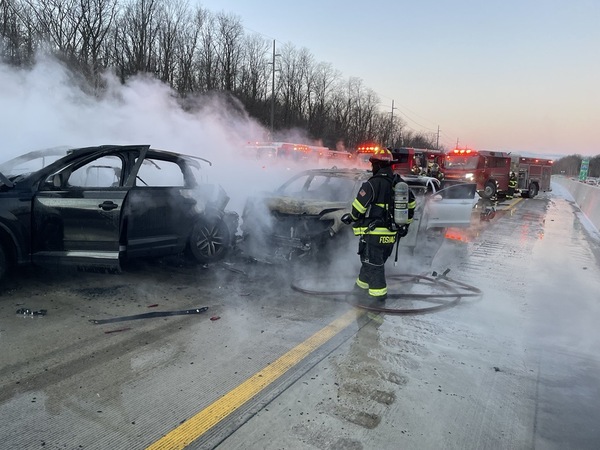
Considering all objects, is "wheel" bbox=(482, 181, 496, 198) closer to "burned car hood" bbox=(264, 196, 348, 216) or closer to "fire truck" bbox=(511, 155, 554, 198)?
"fire truck" bbox=(511, 155, 554, 198)

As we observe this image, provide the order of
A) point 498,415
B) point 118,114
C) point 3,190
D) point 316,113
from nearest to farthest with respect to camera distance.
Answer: point 498,415
point 3,190
point 118,114
point 316,113

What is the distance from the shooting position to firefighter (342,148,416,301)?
16.8 ft

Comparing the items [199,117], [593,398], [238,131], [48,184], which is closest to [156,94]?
[199,117]

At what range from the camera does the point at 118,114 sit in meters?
8.75

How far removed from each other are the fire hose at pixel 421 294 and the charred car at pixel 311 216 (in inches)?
23.5

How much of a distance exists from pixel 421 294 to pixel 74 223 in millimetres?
4277

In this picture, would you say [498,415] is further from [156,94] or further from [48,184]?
[156,94]

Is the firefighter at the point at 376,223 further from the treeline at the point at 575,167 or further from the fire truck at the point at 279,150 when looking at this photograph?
the treeline at the point at 575,167

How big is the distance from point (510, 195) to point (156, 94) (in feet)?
73.8

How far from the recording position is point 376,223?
510cm

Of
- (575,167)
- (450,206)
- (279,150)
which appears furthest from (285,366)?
(575,167)

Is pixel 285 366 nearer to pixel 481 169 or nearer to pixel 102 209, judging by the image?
pixel 102 209

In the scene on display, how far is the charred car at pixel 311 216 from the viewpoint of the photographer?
6301 millimetres

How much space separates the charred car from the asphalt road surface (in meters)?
0.52
